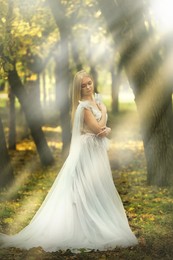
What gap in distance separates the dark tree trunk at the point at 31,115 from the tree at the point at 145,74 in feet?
19.4

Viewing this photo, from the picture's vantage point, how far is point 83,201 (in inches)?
292

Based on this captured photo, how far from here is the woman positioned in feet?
23.8

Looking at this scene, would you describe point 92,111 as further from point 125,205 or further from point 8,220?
point 125,205

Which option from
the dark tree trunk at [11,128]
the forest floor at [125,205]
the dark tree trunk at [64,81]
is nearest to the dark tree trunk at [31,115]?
the forest floor at [125,205]

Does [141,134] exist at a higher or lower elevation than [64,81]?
lower

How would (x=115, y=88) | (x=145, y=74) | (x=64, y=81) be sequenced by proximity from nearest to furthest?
(x=145, y=74) < (x=64, y=81) < (x=115, y=88)

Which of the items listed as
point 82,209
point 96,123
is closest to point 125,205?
point 82,209

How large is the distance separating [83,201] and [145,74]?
442 centimetres

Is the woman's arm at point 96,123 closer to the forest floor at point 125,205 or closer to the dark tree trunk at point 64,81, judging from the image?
the forest floor at point 125,205

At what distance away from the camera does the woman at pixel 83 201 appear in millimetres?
7242

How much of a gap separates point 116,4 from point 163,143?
3.11 metres

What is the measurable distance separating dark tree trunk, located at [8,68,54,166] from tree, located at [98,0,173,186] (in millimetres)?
5918

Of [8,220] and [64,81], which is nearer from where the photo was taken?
[8,220]

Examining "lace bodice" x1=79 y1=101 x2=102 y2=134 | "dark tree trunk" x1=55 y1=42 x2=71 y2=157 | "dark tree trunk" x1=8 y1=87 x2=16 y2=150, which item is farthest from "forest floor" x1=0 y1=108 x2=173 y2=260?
"lace bodice" x1=79 y1=101 x2=102 y2=134
